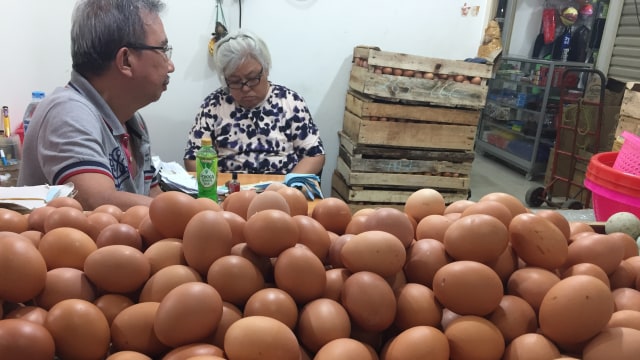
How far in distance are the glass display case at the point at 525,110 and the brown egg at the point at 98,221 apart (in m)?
5.12

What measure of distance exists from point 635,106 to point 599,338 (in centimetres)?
208

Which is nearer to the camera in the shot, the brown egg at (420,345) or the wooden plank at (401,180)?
the brown egg at (420,345)

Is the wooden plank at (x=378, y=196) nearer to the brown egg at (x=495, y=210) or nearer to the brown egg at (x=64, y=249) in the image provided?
the brown egg at (x=495, y=210)

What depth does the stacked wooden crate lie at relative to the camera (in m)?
2.81

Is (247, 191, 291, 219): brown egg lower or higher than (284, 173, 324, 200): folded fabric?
higher

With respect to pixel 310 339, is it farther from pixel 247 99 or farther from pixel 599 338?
pixel 247 99

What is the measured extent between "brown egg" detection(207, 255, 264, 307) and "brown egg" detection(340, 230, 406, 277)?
141 millimetres

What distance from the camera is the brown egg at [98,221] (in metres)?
0.75

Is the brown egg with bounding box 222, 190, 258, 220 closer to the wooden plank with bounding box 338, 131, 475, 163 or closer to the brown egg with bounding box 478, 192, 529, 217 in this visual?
the brown egg with bounding box 478, 192, 529, 217

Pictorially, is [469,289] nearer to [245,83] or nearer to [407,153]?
[245,83]

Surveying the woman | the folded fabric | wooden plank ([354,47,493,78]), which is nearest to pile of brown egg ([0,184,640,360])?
the folded fabric

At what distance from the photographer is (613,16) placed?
4.61 meters

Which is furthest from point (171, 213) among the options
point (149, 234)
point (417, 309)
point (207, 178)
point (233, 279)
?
point (207, 178)

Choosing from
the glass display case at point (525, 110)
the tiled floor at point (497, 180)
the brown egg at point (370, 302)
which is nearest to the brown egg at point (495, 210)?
the brown egg at point (370, 302)
